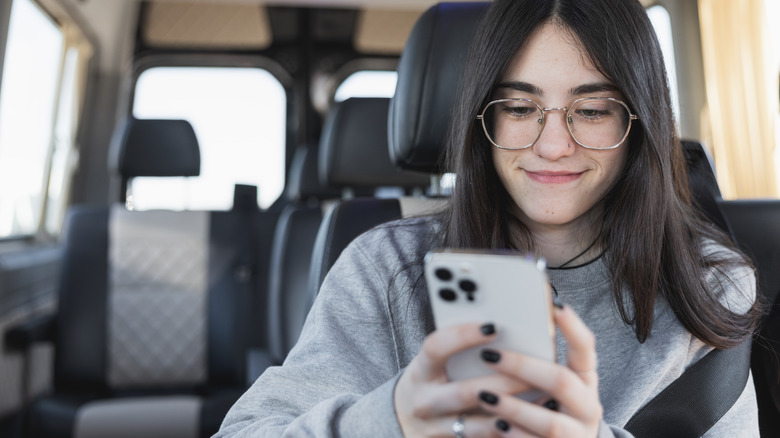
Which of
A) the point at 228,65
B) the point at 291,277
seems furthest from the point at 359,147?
the point at 228,65

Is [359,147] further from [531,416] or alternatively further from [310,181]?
[531,416]

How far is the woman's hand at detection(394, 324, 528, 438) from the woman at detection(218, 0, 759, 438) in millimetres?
304

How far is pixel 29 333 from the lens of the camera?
7.27 ft

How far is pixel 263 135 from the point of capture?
145 inches

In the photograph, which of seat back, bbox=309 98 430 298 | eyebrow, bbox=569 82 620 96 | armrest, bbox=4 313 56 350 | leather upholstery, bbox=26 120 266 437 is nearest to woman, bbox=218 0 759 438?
eyebrow, bbox=569 82 620 96

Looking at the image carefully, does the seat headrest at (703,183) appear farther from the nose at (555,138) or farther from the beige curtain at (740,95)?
the beige curtain at (740,95)

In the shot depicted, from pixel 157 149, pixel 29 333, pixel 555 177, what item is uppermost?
pixel 157 149

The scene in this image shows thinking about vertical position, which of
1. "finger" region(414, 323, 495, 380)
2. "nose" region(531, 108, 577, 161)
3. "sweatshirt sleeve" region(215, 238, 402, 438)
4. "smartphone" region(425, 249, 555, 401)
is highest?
"nose" region(531, 108, 577, 161)

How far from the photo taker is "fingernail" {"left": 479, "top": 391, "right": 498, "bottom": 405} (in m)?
0.58

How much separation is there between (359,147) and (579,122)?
3.27ft

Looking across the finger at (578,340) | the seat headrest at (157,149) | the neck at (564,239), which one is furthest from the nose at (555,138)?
the seat headrest at (157,149)

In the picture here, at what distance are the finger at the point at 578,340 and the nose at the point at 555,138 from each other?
0.41 meters

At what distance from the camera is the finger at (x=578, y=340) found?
570 millimetres

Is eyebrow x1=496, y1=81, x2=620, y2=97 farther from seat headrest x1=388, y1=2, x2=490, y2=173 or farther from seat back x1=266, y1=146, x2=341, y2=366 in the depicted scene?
seat back x1=266, y1=146, x2=341, y2=366
